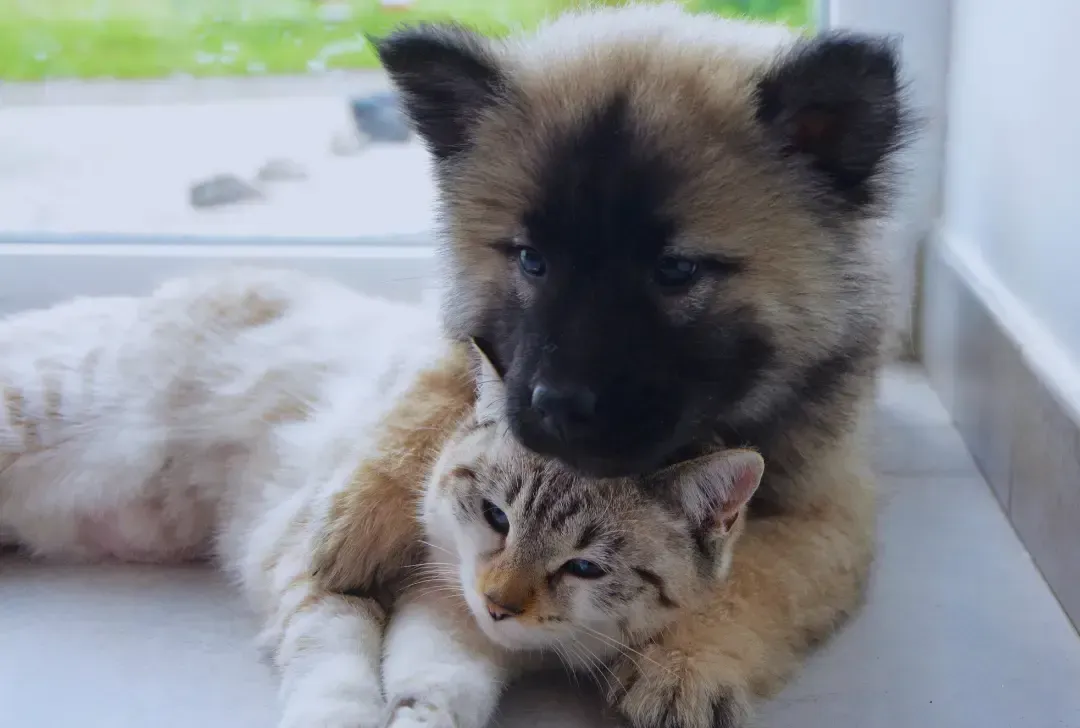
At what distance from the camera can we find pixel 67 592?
Answer: 135 centimetres

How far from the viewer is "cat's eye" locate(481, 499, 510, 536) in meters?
1.08

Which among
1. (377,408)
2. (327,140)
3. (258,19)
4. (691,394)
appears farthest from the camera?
(327,140)

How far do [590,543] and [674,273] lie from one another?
0.98 ft

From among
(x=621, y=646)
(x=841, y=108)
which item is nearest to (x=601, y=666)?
(x=621, y=646)

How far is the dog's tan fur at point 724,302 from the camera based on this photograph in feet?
3.49

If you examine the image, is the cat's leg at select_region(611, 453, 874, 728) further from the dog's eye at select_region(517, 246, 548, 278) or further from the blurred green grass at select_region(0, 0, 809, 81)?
the blurred green grass at select_region(0, 0, 809, 81)

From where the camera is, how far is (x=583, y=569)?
3.38ft

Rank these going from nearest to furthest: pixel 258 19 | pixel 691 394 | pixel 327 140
Answer: pixel 691 394 → pixel 258 19 → pixel 327 140

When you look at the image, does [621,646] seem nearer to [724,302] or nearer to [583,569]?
[583,569]

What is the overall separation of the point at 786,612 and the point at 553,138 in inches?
23.5

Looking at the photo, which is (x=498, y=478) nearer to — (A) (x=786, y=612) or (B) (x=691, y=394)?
(B) (x=691, y=394)

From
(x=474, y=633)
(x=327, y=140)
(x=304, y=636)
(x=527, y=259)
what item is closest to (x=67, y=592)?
(x=304, y=636)

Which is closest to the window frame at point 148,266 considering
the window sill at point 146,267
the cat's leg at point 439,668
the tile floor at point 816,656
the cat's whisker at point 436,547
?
the window sill at point 146,267

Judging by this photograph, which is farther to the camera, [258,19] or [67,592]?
[258,19]
